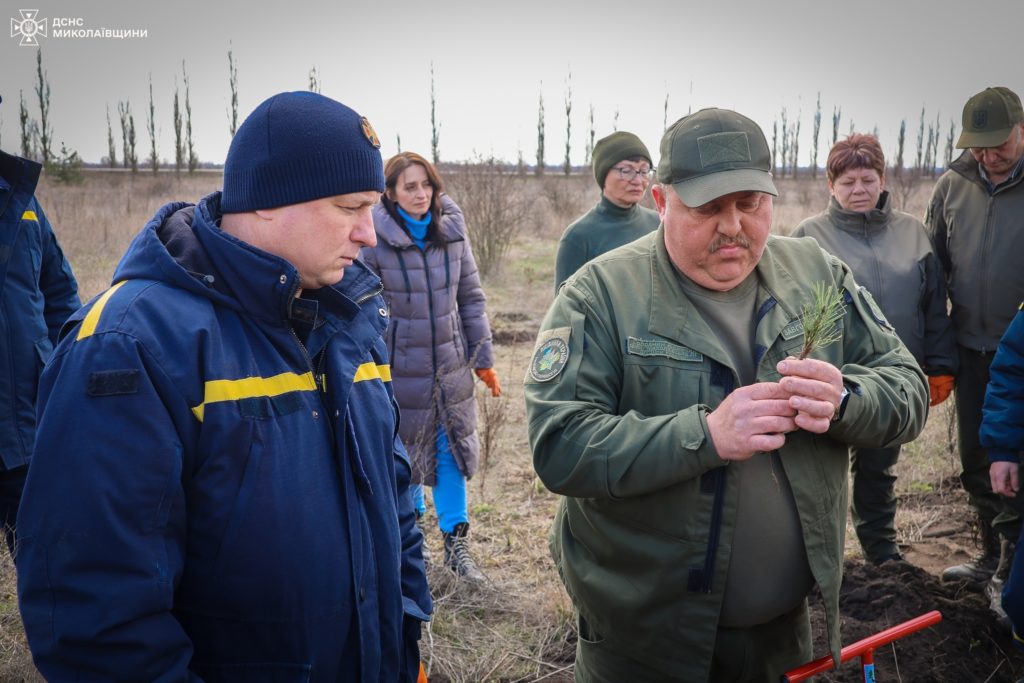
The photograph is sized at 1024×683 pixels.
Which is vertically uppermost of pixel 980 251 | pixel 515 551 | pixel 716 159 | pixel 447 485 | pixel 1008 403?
pixel 716 159

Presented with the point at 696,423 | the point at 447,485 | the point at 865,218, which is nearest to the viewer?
the point at 696,423

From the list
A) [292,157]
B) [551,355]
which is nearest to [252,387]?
[292,157]

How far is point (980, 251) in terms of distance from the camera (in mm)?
4090

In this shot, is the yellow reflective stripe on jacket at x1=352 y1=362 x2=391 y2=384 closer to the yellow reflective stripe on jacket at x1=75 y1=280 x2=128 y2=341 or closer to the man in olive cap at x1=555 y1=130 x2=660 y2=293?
the yellow reflective stripe on jacket at x1=75 y1=280 x2=128 y2=341

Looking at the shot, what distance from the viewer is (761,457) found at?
2.03m

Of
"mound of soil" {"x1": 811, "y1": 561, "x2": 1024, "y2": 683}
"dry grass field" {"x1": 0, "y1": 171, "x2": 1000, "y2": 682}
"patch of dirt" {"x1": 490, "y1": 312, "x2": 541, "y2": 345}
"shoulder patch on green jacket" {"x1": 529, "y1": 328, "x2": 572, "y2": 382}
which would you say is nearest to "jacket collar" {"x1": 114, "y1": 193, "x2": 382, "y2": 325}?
"shoulder patch on green jacket" {"x1": 529, "y1": 328, "x2": 572, "y2": 382}

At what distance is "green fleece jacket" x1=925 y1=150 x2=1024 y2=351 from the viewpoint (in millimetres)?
3980

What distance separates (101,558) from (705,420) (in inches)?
48.5

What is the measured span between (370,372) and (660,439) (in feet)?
2.22

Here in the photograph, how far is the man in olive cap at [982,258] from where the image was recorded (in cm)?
394

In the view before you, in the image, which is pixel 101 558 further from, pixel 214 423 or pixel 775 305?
pixel 775 305

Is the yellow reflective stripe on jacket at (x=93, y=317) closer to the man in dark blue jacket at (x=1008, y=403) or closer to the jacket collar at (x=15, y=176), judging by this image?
the jacket collar at (x=15, y=176)

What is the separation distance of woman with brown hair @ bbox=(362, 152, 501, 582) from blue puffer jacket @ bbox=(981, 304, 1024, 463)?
8.02 feet

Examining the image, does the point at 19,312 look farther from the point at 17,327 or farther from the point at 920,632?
the point at 920,632
